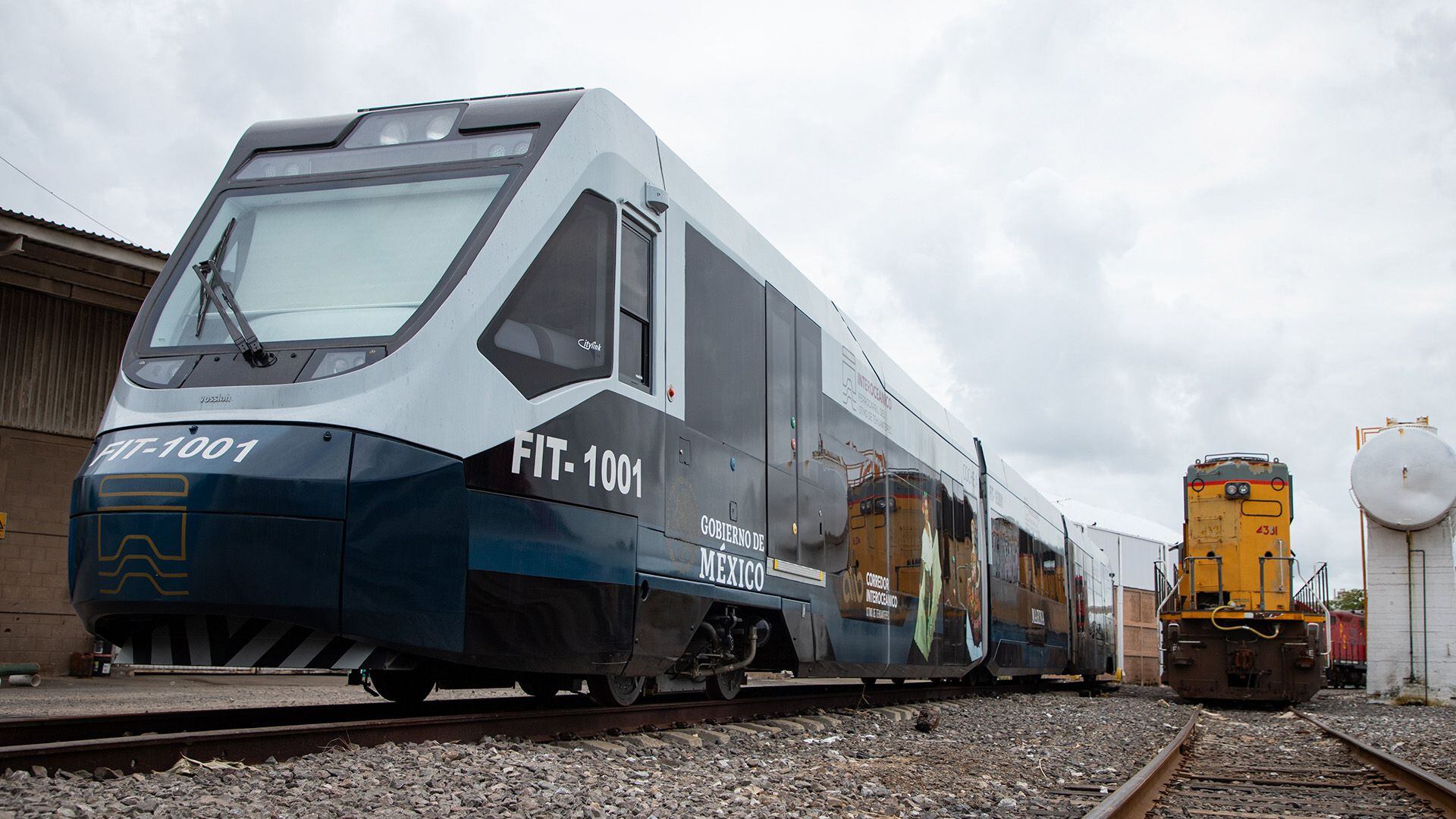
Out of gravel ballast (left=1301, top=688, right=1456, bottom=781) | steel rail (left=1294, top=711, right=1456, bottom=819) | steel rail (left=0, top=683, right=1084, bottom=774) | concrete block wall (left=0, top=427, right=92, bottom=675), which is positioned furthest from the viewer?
concrete block wall (left=0, top=427, right=92, bottom=675)

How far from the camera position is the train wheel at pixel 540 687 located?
6.50 m

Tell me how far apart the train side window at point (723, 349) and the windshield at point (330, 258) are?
165cm

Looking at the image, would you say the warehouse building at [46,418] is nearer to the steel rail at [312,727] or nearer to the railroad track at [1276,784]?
the steel rail at [312,727]

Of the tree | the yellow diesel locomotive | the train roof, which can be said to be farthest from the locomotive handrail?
the tree

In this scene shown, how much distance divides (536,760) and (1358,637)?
138 ft

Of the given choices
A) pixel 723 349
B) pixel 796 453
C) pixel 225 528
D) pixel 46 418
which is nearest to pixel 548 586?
pixel 225 528

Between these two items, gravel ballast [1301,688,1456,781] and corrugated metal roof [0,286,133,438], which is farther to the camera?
corrugated metal roof [0,286,133,438]

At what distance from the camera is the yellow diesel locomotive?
657 inches

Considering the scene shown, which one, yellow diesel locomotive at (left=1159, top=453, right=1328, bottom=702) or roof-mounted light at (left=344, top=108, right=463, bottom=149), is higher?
roof-mounted light at (left=344, top=108, right=463, bottom=149)

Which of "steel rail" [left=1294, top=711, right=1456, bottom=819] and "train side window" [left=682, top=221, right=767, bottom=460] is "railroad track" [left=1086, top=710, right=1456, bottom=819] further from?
"train side window" [left=682, top=221, right=767, bottom=460]

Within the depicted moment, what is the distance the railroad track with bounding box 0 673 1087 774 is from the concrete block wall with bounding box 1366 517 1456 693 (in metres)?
17.4

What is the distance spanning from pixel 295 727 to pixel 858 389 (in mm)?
6060

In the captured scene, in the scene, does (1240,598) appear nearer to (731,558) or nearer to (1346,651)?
(731,558)

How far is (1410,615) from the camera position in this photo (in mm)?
21172
